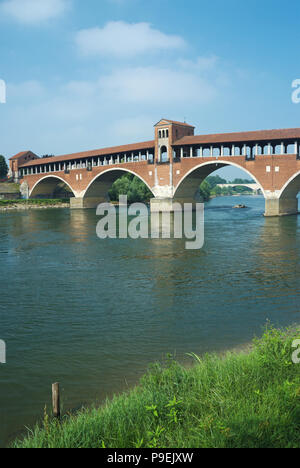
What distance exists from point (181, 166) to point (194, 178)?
3019 millimetres

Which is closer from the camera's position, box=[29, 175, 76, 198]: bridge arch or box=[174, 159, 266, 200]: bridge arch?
box=[174, 159, 266, 200]: bridge arch

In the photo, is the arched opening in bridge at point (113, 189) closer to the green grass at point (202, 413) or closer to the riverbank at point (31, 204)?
the riverbank at point (31, 204)

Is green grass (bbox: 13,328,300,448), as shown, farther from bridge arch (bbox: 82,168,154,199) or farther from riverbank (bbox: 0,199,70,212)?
riverbank (bbox: 0,199,70,212)

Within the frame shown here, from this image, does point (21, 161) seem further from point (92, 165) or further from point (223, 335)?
point (223, 335)

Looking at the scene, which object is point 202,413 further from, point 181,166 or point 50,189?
point 50,189

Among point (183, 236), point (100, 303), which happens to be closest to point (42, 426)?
point (100, 303)

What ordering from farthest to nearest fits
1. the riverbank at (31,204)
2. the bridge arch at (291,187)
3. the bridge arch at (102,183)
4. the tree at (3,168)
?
the tree at (3,168) → the riverbank at (31,204) → the bridge arch at (102,183) → the bridge arch at (291,187)

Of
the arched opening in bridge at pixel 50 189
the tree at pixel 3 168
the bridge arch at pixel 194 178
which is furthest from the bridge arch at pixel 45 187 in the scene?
the bridge arch at pixel 194 178

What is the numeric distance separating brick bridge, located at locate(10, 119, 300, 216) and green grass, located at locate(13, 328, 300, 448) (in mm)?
35595

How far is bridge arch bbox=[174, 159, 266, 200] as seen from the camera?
1842 inches

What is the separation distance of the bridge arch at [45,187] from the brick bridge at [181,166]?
0.62m

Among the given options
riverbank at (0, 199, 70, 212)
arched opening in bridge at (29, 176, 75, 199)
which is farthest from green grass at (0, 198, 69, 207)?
arched opening in bridge at (29, 176, 75, 199)

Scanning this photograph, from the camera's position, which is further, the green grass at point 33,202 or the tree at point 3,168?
the tree at point 3,168

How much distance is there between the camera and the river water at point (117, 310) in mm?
8094
